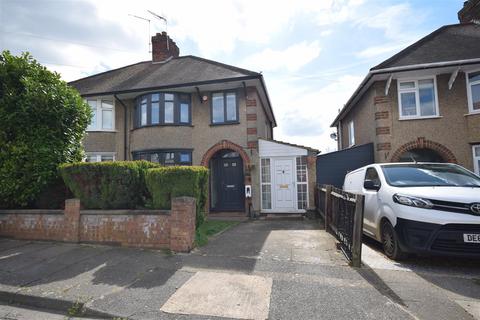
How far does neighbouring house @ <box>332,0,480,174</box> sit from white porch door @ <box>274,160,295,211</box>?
3395mm

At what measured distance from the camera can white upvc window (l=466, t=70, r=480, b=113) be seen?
8914 mm

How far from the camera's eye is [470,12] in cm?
1152

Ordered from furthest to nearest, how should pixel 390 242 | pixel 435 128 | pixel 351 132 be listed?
1. pixel 351 132
2. pixel 435 128
3. pixel 390 242

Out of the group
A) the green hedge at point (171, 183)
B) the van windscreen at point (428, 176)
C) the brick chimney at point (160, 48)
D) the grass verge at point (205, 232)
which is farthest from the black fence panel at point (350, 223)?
the brick chimney at point (160, 48)

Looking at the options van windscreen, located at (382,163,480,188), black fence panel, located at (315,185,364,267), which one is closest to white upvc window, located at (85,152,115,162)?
black fence panel, located at (315,185,364,267)

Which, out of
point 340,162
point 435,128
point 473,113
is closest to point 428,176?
point 435,128

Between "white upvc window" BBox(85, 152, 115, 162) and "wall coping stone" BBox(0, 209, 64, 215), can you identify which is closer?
"wall coping stone" BBox(0, 209, 64, 215)

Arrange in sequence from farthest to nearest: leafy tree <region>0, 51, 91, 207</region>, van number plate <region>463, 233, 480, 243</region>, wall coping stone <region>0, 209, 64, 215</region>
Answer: leafy tree <region>0, 51, 91, 207</region>, wall coping stone <region>0, 209, 64, 215</region>, van number plate <region>463, 233, 480, 243</region>

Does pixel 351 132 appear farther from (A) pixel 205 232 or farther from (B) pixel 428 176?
(A) pixel 205 232

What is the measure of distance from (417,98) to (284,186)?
594cm

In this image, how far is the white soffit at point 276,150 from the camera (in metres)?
10.3

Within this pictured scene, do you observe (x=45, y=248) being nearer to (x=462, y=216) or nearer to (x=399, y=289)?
(x=399, y=289)

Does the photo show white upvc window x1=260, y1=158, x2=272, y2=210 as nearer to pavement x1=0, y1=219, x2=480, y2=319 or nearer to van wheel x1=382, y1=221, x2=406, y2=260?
pavement x1=0, y1=219, x2=480, y2=319

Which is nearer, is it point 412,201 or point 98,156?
point 412,201
